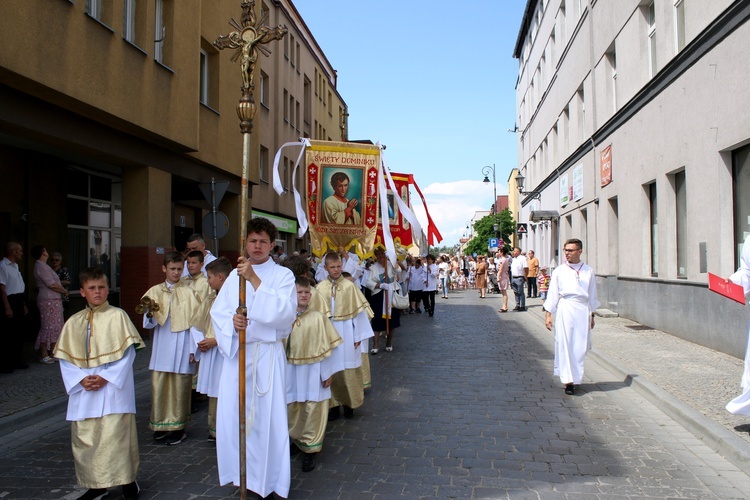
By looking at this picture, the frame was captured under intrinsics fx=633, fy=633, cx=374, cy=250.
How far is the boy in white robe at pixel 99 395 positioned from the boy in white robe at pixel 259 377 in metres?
0.67

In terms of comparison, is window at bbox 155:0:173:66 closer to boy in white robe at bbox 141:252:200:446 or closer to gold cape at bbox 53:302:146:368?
boy in white robe at bbox 141:252:200:446

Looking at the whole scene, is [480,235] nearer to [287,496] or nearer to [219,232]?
[219,232]

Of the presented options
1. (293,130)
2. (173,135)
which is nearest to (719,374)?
(173,135)

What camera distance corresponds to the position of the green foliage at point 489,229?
174 ft

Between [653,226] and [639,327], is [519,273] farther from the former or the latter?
[639,327]

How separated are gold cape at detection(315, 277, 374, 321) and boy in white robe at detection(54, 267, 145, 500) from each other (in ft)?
8.79

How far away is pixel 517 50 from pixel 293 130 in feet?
60.0

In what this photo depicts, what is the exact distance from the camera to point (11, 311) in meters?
9.03

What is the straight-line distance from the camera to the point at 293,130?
32.3 metres

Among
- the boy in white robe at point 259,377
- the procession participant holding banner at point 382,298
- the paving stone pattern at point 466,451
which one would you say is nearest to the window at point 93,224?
the paving stone pattern at point 466,451

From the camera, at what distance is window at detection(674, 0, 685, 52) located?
12445mm

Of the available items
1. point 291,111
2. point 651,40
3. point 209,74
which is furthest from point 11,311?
point 291,111

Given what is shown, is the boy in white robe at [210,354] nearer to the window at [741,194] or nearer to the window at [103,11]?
the window at [103,11]

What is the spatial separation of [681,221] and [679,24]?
3903 millimetres
